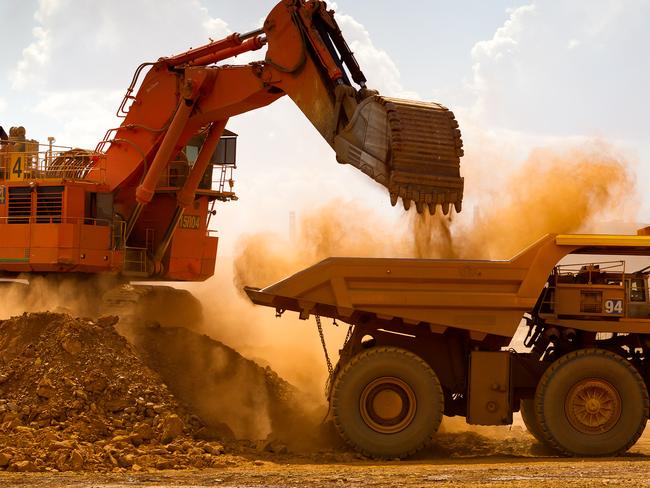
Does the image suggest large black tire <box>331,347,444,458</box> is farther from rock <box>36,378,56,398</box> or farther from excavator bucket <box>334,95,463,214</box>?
rock <box>36,378,56,398</box>

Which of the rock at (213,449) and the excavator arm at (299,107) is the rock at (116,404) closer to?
the rock at (213,449)

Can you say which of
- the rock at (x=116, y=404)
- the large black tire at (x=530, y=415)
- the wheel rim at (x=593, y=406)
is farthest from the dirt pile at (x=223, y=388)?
the wheel rim at (x=593, y=406)

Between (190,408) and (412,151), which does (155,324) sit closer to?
(190,408)

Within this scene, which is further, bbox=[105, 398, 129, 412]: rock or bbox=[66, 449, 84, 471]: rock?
bbox=[105, 398, 129, 412]: rock

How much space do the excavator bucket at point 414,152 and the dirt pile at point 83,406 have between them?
12.4 feet

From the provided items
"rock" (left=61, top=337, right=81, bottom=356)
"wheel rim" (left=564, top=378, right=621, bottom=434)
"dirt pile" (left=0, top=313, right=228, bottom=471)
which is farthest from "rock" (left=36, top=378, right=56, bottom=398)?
"wheel rim" (left=564, top=378, right=621, bottom=434)

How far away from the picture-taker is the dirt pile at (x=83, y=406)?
1099cm

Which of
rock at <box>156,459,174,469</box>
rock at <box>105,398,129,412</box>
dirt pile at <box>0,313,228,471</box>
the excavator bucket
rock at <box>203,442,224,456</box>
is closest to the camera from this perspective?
rock at <box>156,459,174,469</box>

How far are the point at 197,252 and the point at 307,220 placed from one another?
4.42 meters

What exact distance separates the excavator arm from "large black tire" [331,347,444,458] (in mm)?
2026

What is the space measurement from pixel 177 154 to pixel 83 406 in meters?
6.47

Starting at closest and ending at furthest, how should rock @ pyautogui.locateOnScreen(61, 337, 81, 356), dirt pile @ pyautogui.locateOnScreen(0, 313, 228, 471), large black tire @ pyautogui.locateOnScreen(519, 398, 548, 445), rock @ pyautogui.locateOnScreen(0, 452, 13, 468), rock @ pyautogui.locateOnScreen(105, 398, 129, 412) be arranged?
1. rock @ pyautogui.locateOnScreen(0, 452, 13, 468)
2. dirt pile @ pyautogui.locateOnScreen(0, 313, 228, 471)
3. rock @ pyautogui.locateOnScreen(105, 398, 129, 412)
4. rock @ pyautogui.locateOnScreen(61, 337, 81, 356)
5. large black tire @ pyautogui.locateOnScreen(519, 398, 548, 445)

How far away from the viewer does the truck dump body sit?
11930 mm

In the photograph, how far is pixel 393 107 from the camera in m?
13.0
